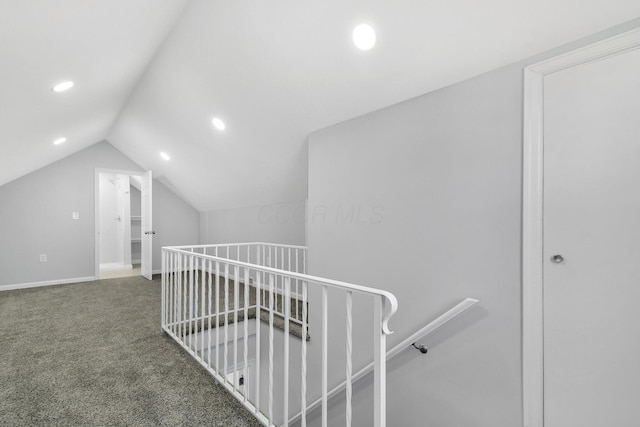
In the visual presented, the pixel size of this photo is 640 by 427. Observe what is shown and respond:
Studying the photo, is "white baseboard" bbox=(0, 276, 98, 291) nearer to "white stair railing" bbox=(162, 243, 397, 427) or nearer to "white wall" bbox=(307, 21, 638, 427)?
"white stair railing" bbox=(162, 243, 397, 427)

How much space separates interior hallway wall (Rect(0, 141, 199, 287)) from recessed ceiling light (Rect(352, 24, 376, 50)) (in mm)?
5628

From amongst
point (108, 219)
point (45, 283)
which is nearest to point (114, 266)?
point (108, 219)

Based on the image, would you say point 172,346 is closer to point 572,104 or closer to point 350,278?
point 350,278

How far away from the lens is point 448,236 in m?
1.97

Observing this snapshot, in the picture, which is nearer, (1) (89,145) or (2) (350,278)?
(2) (350,278)

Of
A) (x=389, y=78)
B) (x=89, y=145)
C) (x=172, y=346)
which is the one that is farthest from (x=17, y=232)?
(x=389, y=78)

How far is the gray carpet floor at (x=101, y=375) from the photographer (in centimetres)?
170

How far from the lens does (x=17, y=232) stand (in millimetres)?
4832

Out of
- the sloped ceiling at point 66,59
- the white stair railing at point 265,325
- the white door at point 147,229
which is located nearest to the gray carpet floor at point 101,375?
the white stair railing at point 265,325

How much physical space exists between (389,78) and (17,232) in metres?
6.22

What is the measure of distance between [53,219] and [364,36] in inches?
236

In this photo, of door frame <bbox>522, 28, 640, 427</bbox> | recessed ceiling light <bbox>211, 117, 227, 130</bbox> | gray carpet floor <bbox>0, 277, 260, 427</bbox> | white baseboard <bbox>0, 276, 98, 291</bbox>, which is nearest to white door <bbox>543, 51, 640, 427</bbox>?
door frame <bbox>522, 28, 640, 427</bbox>

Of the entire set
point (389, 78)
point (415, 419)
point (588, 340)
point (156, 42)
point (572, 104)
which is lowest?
point (415, 419)

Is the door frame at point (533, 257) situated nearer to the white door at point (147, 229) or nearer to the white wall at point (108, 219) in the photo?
the white door at point (147, 229)
